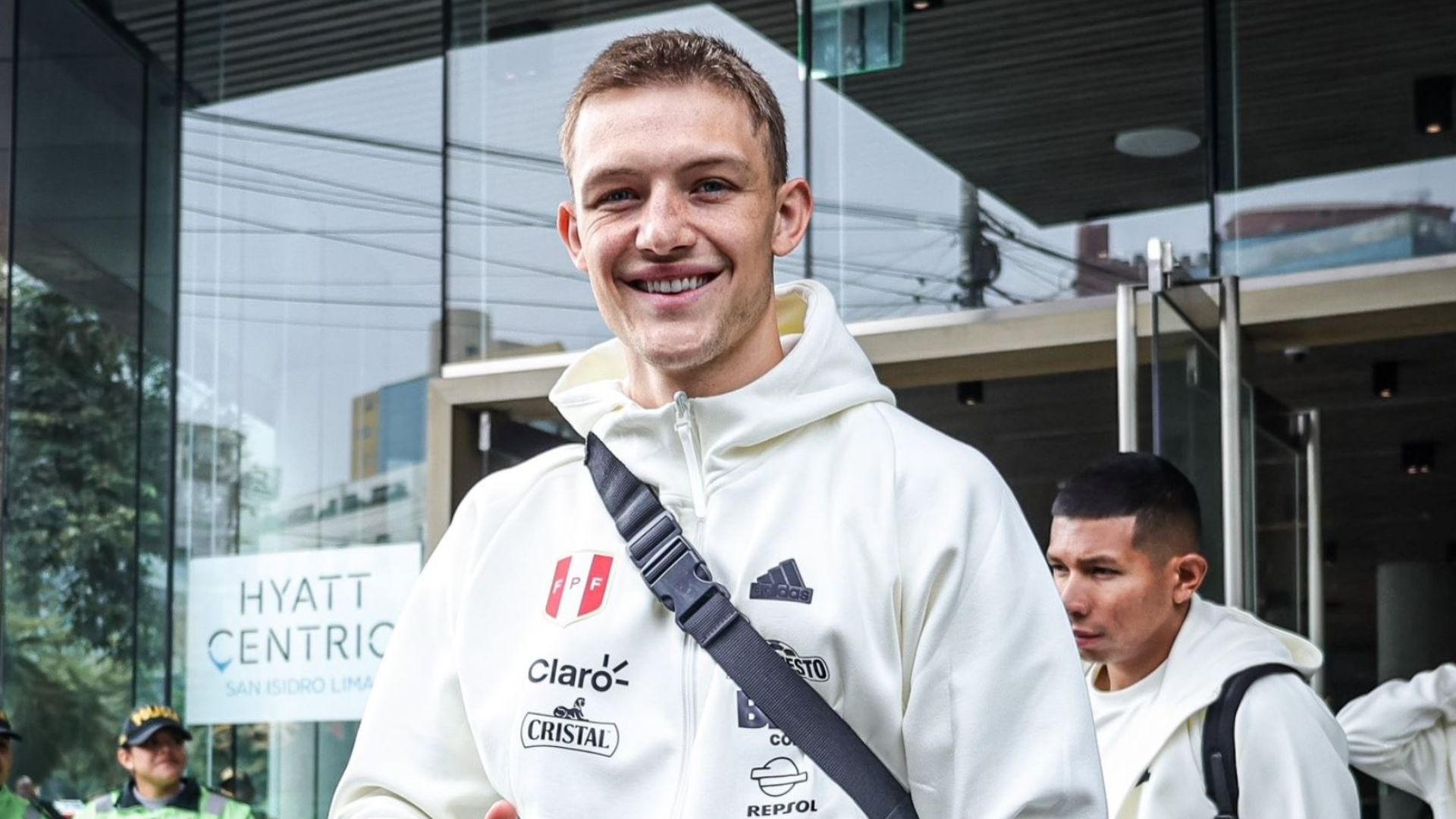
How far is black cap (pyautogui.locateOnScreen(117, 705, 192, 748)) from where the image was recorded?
28.4 ft

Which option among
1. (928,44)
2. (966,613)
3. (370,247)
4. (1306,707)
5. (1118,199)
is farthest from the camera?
(370,247)

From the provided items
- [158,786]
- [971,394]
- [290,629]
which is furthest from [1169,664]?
[971,394]

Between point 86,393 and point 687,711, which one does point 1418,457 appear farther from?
point 687,711

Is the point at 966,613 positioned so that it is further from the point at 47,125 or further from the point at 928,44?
the point at 47,125

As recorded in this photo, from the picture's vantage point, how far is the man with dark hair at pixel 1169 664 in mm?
3578

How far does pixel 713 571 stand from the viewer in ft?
6.12

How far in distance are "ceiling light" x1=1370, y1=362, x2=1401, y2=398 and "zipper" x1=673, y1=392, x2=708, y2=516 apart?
1069 centimetres

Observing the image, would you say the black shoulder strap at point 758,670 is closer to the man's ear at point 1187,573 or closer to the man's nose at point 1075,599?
the man's nose at point 1075,599

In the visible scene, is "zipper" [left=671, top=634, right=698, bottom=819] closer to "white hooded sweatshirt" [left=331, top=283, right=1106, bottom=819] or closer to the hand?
"white hooded sweatshirt" [left=331, top=283, right=1106, bottom=819]

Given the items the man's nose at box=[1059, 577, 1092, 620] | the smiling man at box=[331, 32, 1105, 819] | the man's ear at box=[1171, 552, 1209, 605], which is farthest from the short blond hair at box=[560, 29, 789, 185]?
the man's ear at box=[1171, 552, 1209, 605]

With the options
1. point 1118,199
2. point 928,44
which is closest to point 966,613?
point 1118,199

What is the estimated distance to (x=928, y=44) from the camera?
9.40 meters

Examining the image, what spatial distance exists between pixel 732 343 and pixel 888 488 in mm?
223

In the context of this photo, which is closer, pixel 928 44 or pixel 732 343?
pixel 732 343
